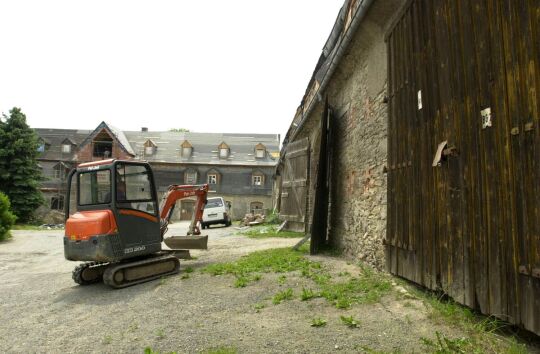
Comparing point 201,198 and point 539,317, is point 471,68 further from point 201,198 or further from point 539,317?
point 201,198

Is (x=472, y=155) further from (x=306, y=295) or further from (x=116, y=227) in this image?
(x=116, y=227)

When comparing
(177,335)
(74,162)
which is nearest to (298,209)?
(177,335)

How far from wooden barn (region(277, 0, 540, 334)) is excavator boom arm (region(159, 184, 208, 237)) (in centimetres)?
376

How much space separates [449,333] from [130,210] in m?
5.95

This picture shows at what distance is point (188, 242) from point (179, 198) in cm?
109

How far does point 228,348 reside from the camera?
12.5ft

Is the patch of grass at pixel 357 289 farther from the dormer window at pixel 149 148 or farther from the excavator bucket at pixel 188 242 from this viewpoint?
the dormer window at pixel 149 148

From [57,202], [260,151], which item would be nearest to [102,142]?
[57,202]

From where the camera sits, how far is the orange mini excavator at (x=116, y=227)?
7070 mm

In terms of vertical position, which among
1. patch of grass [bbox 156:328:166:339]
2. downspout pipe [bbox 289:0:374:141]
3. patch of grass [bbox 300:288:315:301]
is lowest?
patch of grass [bbox 156:328:166:339]

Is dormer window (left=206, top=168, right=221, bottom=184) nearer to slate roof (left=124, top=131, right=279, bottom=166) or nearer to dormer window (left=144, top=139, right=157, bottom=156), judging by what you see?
slate roof (left=124, top=131, right=279, bottom=166)

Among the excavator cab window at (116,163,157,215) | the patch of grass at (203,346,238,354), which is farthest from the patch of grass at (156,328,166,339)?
the excavator cab window at (116,163,157,215)

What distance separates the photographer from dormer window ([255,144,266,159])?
139 feet

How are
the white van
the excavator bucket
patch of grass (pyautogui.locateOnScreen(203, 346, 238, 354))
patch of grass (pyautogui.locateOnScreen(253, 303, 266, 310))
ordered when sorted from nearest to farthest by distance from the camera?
patch of grass (pyautogui.locateOnScreen(203, 346, 238, 354)) < patch of grass (pyautogui.locateOnScreen(253, 303, 266, 310)) < the excavator bucket < the white van
